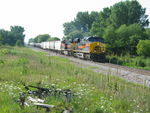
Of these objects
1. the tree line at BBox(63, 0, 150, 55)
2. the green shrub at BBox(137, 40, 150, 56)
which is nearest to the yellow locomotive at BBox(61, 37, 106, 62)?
the green shrub at BBox(137, 40, 150, 56)

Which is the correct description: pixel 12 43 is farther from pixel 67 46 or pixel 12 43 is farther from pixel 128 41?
pixel 128 41

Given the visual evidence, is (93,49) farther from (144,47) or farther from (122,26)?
(122,26)

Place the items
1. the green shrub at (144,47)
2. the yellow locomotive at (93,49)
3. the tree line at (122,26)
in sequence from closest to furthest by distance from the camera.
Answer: the green shrub at (144,47) < the yellow locomotive at (93,49) < the tree line at (122,26)

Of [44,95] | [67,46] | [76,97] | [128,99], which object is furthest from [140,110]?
[67,46]

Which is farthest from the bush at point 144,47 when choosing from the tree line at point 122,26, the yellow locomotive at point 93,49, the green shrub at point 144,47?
the yellow locomotive at point 93,49

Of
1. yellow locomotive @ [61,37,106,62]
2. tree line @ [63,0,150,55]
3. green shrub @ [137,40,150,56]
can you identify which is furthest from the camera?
tree line @ [63,0,150,55]

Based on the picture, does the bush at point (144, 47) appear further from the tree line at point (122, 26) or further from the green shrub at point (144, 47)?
the tree line at point (122, 26)

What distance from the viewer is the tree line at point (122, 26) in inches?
1221

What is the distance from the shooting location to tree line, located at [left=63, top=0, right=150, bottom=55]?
→ 31.0m

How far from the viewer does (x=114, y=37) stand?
32.9 meters

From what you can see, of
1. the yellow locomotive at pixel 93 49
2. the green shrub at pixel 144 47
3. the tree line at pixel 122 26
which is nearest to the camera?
the green shrub at pixel 144 47

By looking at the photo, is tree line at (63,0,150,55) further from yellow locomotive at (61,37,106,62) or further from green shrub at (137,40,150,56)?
yellow locomotive at (61,37,106,62)

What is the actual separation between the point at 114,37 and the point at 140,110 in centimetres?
2811

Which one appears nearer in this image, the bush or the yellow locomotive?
the bush
